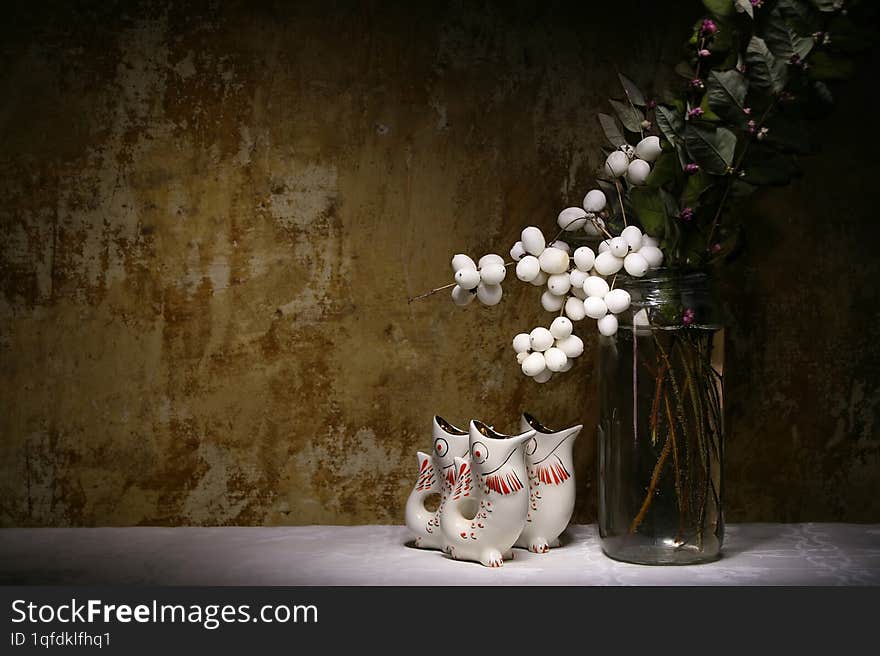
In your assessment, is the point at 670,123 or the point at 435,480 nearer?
the point at 670,123

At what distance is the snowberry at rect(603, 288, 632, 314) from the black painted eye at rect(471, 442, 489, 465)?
0.73ft

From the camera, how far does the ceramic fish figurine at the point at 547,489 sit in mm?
1214

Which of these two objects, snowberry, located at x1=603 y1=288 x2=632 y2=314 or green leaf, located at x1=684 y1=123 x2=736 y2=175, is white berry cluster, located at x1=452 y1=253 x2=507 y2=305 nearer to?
snowberry, located at x1=603 y1=288 x2=632 y2=314

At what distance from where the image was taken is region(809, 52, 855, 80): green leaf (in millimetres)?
1109

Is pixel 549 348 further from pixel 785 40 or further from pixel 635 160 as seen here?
pixel 785 40

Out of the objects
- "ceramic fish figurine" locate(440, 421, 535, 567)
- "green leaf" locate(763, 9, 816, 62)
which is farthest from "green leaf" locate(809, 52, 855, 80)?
"ceramic fish figurine" locate(440, 421, 535, 567)

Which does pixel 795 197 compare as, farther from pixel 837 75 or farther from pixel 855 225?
pixel 837 75

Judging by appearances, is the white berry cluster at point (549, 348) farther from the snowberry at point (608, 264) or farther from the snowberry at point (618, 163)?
the snowberry at point (618, 163)

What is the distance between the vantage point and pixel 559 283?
1.15 m

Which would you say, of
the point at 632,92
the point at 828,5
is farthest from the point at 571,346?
the point at 828,5

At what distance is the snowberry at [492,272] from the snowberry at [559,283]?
62mm

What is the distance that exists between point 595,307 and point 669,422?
0.18 metres

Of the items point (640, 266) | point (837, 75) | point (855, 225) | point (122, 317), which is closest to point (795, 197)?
point (855, 225)

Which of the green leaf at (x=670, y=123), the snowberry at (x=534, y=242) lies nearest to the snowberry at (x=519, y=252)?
the snowberry at (x=534, y=242)
